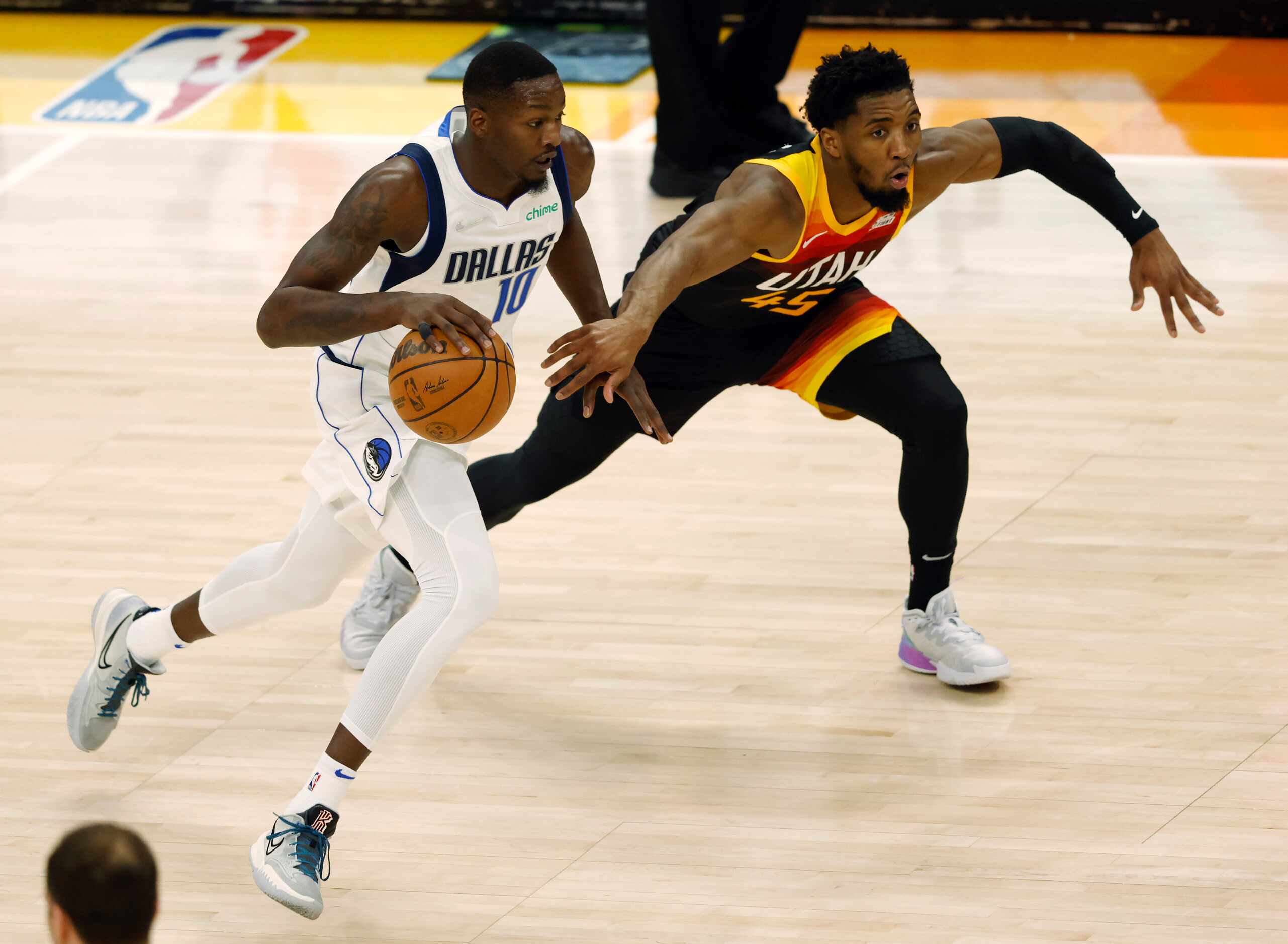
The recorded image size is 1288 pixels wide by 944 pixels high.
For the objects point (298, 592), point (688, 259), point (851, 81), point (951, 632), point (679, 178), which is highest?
point (851, 81)

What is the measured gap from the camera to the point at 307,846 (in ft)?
10.3

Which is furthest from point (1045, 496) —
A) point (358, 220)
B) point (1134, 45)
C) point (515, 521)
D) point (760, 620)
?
point (1134, 45)

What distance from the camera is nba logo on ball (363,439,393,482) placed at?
330 cm

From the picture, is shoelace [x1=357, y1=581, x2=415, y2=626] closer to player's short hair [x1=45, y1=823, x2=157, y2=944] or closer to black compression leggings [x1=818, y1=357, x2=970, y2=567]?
black compression leggings [x1=818, y1=357, x2=970, y2=567]

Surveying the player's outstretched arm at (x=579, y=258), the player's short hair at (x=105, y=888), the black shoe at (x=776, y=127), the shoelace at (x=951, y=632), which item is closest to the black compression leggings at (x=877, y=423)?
the shoelace at (x=951, y=632)

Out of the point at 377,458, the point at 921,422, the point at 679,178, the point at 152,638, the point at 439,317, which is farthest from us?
the point at 679,178

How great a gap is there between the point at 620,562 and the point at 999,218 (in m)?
3.62

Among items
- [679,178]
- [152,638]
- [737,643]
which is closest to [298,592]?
[152,638]

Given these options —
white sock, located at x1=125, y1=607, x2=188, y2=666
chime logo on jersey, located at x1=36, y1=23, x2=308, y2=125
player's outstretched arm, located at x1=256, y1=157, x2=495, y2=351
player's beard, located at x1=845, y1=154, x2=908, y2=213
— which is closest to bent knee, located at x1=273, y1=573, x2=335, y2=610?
white sock, located at x1=125, y1=607, x2=188, y2=666

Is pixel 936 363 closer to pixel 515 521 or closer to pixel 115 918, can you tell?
pixel 515 521

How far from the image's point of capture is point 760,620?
171 inches

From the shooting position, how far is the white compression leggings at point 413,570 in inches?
124

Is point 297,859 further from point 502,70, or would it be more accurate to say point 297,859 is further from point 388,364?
point 502,70

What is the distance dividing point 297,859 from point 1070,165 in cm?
245
